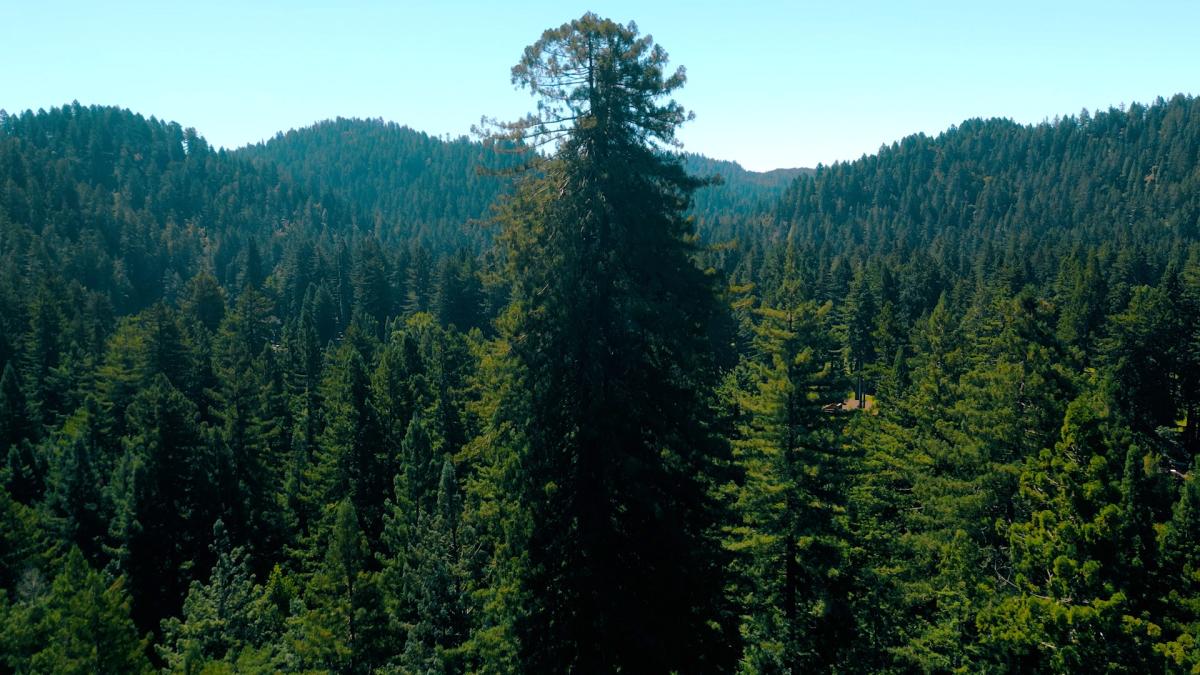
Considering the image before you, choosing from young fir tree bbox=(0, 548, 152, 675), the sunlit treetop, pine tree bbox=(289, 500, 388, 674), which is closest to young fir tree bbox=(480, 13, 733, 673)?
the sunlit treetop

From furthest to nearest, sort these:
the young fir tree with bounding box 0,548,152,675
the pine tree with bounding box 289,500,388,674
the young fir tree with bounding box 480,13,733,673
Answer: the pine tree with bounding box 289,500,388,674 < the young fir tree with bounding box 0,548,152,675 < the young fir tree with bounding box 480,13,733,673

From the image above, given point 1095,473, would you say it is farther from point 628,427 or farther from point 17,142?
point 17,142

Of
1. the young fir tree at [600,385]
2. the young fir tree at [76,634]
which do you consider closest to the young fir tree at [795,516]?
the young fir tree at [600,385]

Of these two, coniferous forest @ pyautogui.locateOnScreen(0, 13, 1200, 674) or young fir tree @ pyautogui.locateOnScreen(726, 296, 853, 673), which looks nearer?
coniferous forest @ pyautogui.locateOnScreen(0, 13, 1200, 674)

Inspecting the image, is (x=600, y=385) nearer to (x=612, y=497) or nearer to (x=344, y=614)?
(x=612, y=497)

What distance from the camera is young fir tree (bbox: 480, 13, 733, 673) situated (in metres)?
12.6

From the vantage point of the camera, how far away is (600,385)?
12.6 metres

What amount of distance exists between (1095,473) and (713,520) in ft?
29.8

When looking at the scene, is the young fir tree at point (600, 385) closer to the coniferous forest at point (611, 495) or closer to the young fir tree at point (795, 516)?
the coniferous forest at point (611, 495)

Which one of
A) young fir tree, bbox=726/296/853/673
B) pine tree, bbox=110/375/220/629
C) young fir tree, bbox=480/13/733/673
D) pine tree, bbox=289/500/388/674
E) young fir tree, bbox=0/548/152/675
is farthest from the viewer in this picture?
pine tree, bbox=110/375/220/629

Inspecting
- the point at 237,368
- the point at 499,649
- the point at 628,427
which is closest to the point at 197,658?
the point at 499,649

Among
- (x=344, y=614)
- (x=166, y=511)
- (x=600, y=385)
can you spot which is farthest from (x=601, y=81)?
(x=166, y=511)

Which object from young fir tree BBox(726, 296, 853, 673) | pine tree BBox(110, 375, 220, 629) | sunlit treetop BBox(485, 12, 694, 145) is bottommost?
pine tree BBox(110, 375, 220, 629)

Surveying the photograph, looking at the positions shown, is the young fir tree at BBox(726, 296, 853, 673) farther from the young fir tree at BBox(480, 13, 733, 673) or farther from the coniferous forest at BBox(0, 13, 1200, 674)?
the young fir tree at BBox(480, 13, 733, 673)
